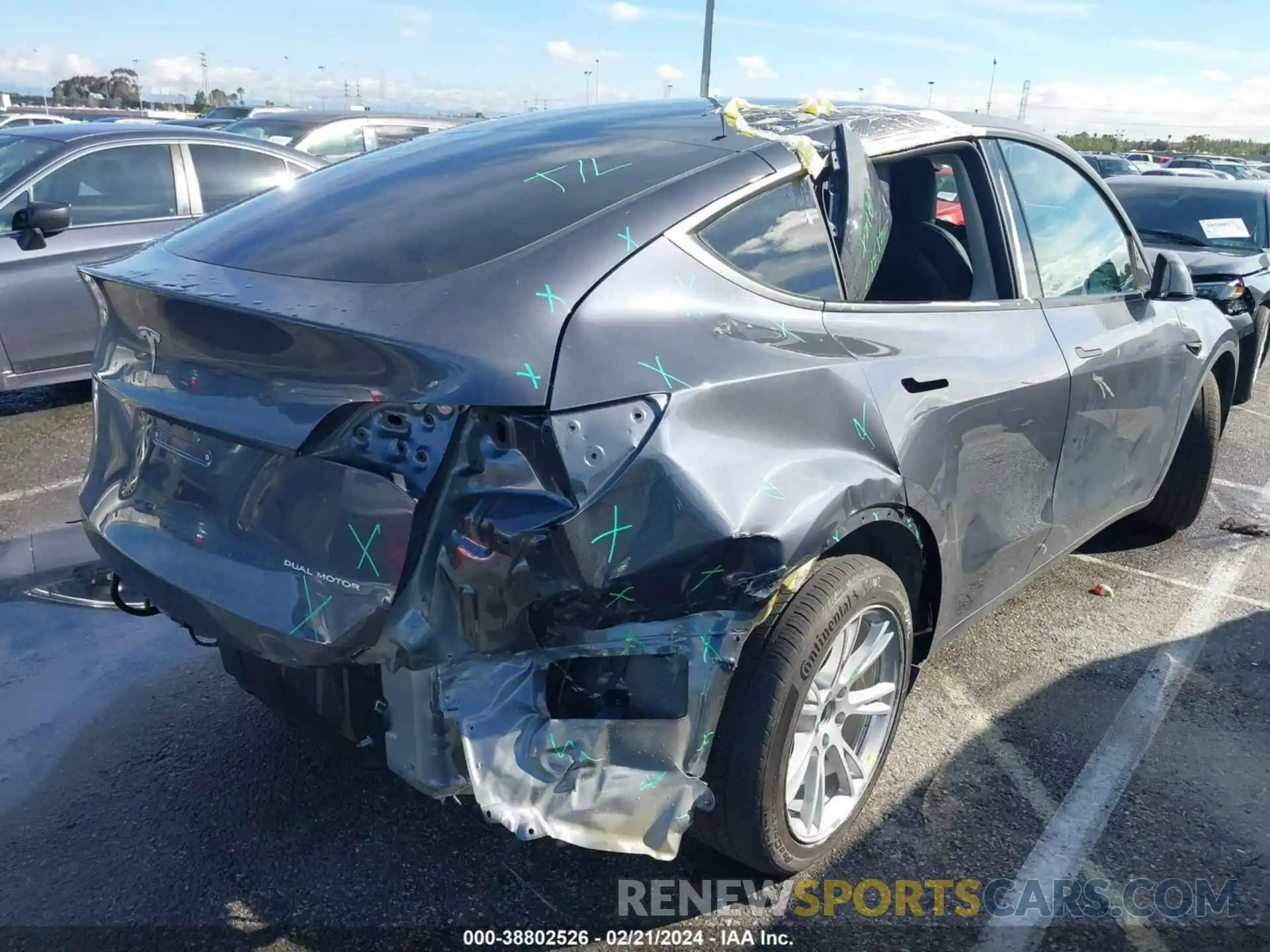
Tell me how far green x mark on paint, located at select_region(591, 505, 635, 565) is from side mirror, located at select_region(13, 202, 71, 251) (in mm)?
5252

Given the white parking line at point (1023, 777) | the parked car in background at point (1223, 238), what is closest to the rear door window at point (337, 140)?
the parked car in background at point (1223, 238)

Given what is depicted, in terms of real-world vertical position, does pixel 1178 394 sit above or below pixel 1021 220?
below

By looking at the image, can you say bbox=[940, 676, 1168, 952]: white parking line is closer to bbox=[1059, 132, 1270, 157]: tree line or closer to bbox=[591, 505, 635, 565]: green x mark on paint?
bbox=[591, 505, 635, 565]: green x mark on paint

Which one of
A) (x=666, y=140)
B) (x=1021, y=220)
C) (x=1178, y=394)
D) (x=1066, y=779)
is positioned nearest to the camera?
(x=666, y=140)

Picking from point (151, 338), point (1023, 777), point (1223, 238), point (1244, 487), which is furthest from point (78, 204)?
point (1223, 238)

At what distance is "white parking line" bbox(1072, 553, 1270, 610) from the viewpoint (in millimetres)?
4215

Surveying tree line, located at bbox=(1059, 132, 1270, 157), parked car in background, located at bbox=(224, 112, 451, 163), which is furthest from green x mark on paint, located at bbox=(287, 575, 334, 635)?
tree line, located at bbox=(1059, 132, 1270, 157)

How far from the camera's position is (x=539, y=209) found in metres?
2.26

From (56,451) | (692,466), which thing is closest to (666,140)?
(692,466)

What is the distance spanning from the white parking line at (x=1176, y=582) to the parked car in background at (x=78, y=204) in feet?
16.4

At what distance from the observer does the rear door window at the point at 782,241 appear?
7.52ft

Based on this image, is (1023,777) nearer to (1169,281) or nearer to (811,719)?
(811,719)

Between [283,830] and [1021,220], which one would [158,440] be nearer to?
[283,830]

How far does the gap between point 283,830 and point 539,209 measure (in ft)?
5.60
